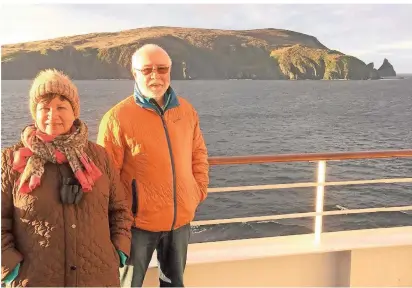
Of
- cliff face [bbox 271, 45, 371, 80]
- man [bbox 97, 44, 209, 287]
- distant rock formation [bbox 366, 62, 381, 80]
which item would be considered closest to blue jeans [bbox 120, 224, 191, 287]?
man [bbox 97, 44, 209, 287]

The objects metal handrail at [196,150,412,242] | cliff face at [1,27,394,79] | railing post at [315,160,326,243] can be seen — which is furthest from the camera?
cliff face at [1,27,394,79]

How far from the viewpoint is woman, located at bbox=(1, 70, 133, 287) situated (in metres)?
1.31

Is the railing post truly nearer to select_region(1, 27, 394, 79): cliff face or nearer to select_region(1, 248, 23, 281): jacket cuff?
select_region(1, 248, 23, 281): jacket cuff

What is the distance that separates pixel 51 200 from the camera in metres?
1.31

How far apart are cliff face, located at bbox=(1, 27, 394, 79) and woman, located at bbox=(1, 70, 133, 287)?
199 feet

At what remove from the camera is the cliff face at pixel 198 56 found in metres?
67.2

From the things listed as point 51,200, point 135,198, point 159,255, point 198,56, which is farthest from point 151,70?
point 198,56

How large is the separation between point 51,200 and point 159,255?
63 cm

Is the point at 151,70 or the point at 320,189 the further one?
the point at 320,189

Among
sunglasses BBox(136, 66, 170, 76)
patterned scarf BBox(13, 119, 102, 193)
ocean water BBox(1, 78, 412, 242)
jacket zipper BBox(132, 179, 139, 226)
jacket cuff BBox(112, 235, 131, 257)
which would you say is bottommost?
ocean water BBox(1, 78, 412, 242)

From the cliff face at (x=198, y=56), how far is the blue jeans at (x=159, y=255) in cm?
6035

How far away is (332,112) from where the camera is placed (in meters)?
50.3

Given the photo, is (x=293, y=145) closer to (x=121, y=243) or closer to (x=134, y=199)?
(x=134, y=199)

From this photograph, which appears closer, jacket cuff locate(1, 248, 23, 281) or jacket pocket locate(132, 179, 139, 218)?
jacket cuff locate(1, 248, 23, 281)
